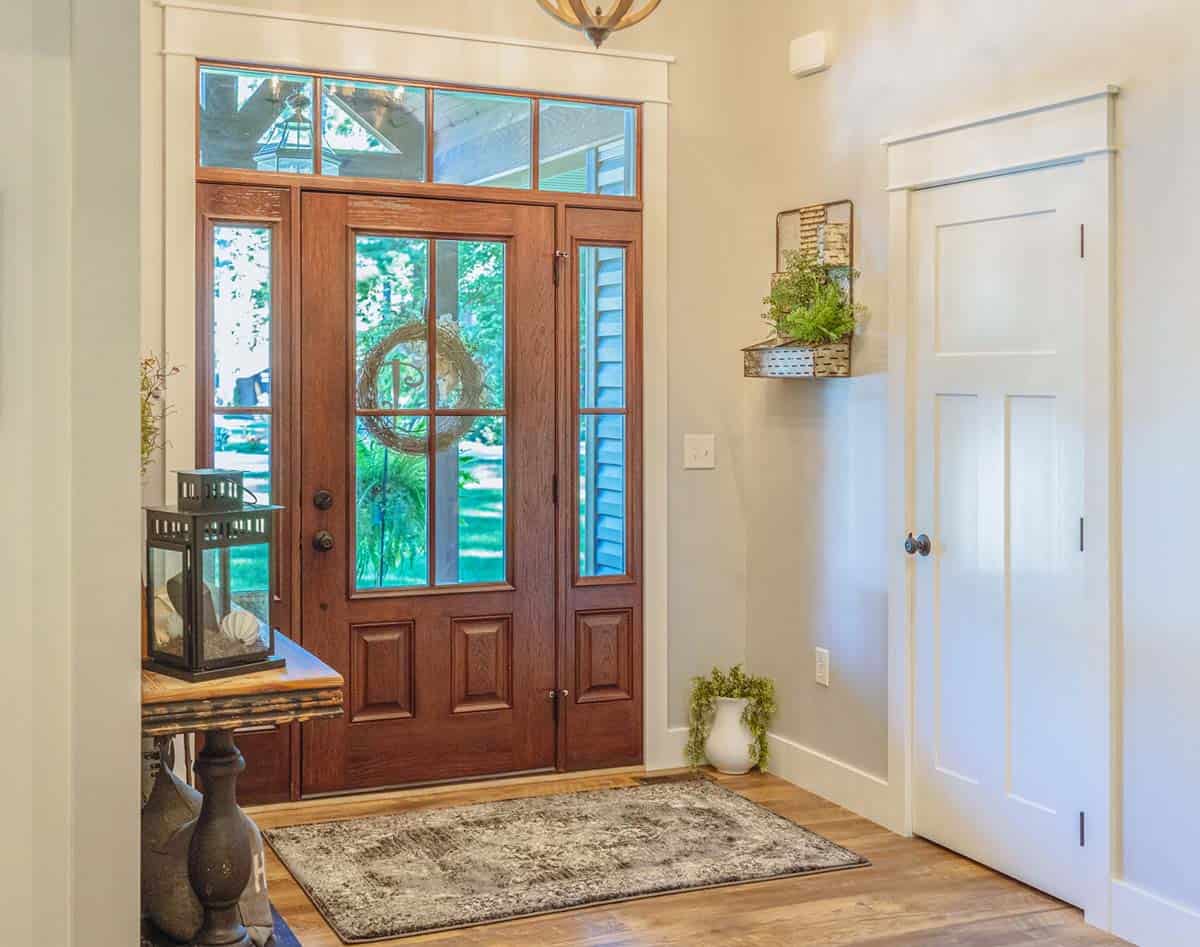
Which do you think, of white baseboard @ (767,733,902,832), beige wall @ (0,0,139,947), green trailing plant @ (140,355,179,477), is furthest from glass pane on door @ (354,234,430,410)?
beige wall @ (0,0,139,947)

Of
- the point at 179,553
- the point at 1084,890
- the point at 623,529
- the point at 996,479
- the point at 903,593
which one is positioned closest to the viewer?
the point at 179,553

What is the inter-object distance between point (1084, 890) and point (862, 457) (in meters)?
1.51

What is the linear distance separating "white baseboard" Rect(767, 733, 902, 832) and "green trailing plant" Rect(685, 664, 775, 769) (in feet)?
0.21

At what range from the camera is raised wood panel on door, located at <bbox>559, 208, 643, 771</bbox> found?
15.9 feet

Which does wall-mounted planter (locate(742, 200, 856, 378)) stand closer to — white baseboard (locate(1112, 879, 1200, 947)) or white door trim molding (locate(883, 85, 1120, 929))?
white door trim molding (locate(883, 85, 1120, 929))

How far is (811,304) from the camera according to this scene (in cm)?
448

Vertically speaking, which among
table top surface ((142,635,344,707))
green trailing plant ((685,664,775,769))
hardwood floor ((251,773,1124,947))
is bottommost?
hardwood floor ((251,773,1124,947))

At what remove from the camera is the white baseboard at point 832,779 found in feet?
14.3

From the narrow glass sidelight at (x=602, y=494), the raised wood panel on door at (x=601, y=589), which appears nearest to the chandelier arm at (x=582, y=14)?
the raised wood panel on door at (x=601, y=589)

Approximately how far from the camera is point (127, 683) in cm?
221

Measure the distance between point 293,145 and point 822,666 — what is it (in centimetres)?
249

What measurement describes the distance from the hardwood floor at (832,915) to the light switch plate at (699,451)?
154 centimetres

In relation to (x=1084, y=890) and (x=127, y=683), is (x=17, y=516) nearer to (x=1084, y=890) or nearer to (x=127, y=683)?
(x=127, y=683)

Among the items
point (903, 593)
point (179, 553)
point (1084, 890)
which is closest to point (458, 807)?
point (903, 593)
